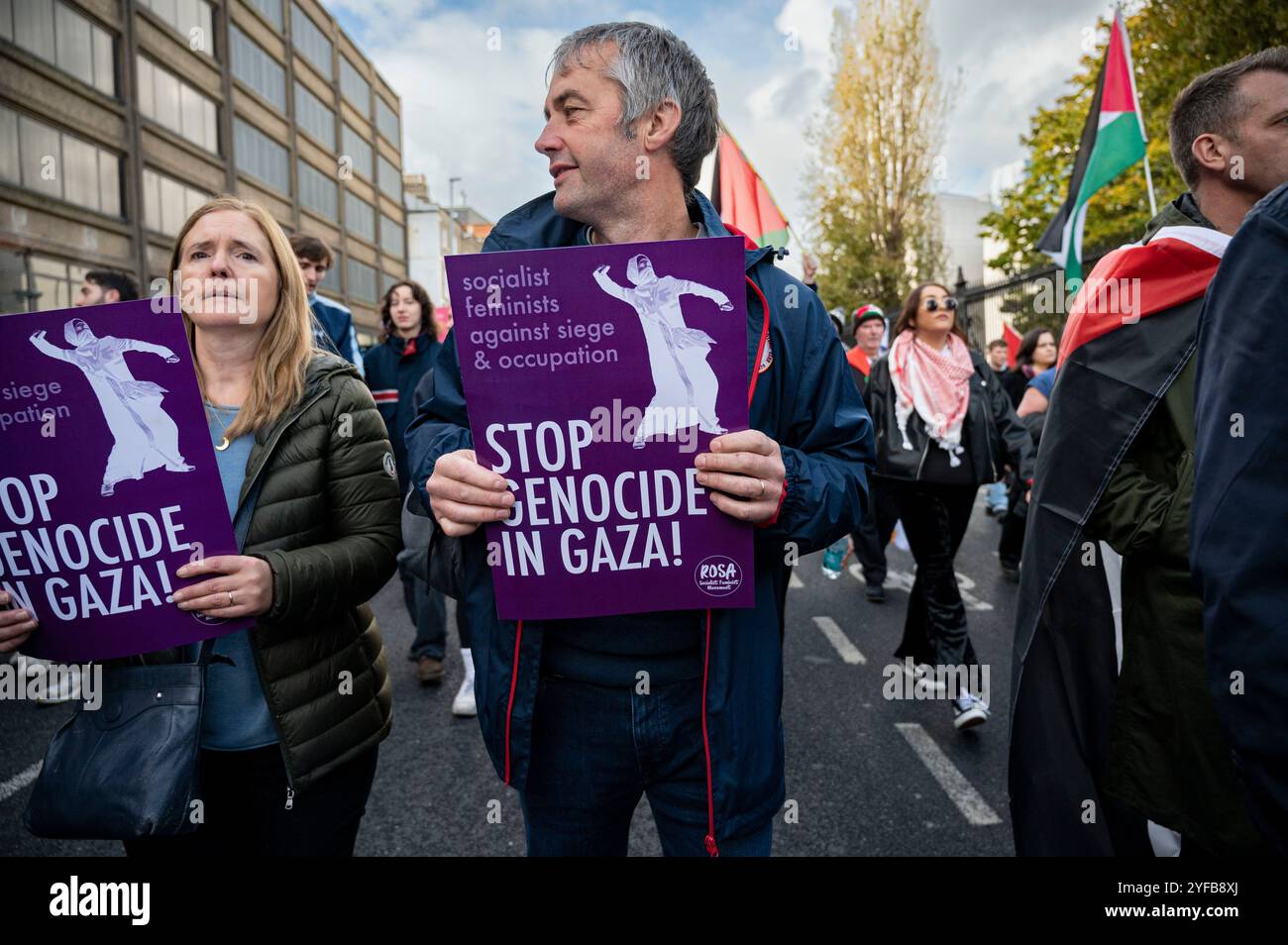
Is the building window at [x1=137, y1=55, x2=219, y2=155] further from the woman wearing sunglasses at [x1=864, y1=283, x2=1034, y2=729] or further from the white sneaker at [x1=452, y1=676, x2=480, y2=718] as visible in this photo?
the woman wearing sunglasses at [x1=864, y1=283, x2=1034, y2=729]

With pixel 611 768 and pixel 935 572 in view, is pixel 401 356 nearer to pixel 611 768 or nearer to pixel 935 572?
pixel 935 572

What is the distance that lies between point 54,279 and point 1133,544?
2545 cm

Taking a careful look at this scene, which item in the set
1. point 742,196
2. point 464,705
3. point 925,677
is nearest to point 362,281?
point 742,196

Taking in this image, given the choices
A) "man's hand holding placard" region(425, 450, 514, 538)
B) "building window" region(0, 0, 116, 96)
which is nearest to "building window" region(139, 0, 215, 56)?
"building window" region(0, 0, 116, 96)

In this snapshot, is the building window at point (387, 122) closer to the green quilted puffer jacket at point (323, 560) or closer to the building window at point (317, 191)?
the building window at point (317, 191)

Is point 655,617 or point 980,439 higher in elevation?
point 980,439

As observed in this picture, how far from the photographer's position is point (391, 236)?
50.5 meters

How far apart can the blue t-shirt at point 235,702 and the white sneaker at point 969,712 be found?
3087mm

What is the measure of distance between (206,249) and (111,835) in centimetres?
121

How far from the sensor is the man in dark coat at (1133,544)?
1.71m

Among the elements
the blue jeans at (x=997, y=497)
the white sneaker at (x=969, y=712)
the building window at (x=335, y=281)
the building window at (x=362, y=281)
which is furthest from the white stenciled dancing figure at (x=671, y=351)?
the building window at (x=362, y=281)
